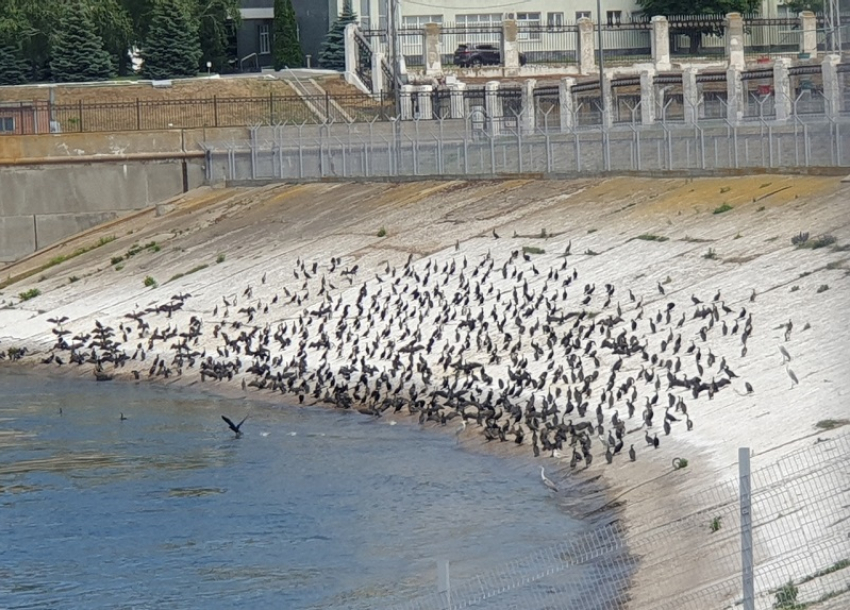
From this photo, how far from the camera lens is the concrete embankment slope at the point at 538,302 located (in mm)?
23734

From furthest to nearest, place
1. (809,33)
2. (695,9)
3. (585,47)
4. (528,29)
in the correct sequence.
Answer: (695,9) < (528,29) < (585,47) < (809,33)

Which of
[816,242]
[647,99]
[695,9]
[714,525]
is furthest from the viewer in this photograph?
[695,9]

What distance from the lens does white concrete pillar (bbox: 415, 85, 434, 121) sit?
66500mm

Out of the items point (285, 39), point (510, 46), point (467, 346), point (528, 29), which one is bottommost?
point (467, 346)

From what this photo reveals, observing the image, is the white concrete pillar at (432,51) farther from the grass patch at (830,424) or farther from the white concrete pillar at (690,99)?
the grass patch at (830,424)

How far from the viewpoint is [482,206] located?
1850 inches

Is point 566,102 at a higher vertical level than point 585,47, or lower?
lower

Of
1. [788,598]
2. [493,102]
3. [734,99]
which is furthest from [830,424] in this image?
[493,102]

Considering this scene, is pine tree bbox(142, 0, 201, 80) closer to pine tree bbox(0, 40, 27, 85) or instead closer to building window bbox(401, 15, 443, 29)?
pine tree bbox(0, 40, 27, 85)

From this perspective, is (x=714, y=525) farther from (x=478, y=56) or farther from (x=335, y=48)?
(x=335, y=48)

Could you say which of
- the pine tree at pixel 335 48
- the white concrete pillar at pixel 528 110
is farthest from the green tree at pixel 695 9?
the white concrete pillar at pixel 528 110

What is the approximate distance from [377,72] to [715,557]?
59268mm

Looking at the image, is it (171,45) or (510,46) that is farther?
(510,46)

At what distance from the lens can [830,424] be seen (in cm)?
2195
